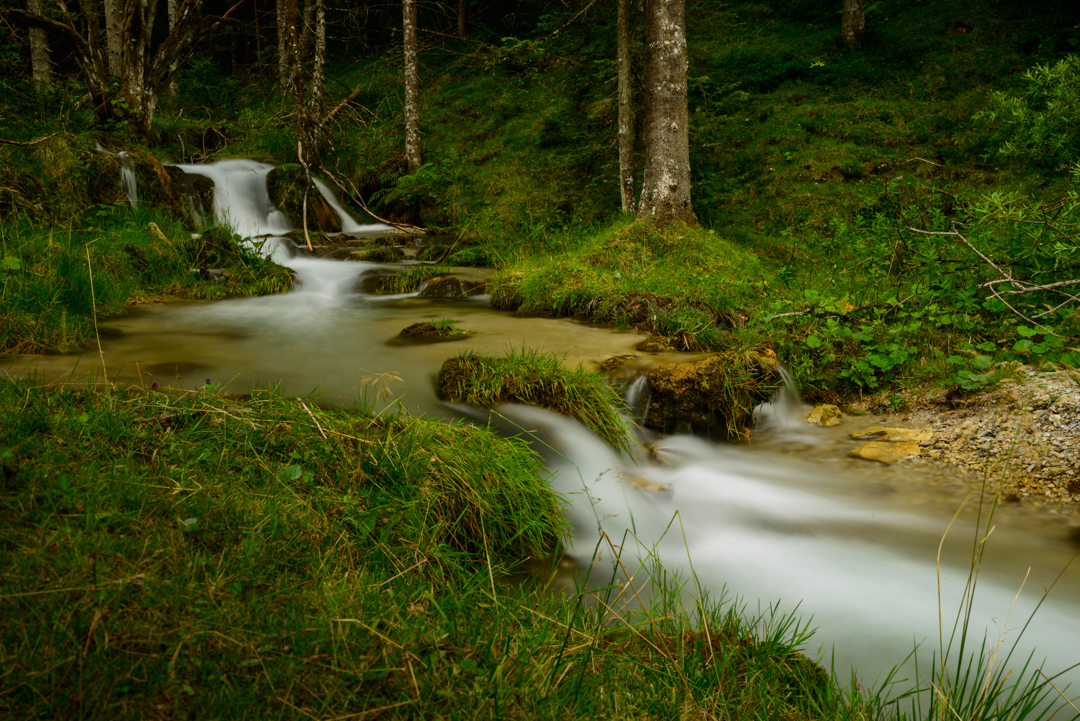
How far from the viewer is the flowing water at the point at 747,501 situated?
2895 millimetres

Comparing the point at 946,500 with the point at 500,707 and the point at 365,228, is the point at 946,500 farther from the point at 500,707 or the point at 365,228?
the point at 365,228

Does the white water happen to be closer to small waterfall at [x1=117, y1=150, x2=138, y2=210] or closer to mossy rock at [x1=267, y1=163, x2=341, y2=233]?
small waterfall at [x1=117, y1=150, x2=138, y2=210]

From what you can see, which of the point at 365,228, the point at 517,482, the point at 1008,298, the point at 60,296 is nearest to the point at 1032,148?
the point at 1008,298

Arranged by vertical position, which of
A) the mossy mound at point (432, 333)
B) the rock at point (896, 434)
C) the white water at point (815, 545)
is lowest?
the white water at point (815, 545)

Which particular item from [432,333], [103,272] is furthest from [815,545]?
[103,272]

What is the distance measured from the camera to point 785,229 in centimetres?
887

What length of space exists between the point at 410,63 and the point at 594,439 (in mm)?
11975

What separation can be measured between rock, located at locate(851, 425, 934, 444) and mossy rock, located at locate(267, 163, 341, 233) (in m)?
9.84

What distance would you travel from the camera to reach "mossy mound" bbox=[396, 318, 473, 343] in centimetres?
571

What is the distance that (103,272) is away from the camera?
20.9ft

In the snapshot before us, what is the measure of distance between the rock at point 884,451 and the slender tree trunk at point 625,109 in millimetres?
5806

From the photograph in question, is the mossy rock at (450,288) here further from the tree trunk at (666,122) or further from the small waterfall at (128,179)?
the small waterfall at (128,179)

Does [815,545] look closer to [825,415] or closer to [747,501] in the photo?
[747,501]

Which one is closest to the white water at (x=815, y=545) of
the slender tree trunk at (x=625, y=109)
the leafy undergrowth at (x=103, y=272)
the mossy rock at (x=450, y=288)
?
the leafy undergrowth at (x=103, y=272)
